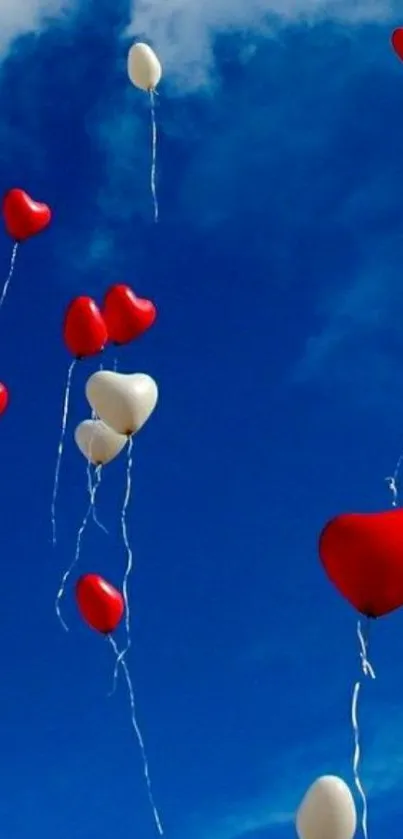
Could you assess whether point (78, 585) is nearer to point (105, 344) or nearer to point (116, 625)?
point (116, 625)

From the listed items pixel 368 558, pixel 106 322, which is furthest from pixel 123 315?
pixel 368 558

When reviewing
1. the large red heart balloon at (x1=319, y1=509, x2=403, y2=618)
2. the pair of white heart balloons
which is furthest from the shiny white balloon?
the large red heart balloon at (x1=319, y1=509, x2=403, y2=618)

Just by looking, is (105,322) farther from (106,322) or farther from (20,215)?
(20,215)

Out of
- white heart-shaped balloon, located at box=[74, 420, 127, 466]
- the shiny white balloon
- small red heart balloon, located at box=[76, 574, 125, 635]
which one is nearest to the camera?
small red heart balloon, located at box=[76, 574, 125, 635]

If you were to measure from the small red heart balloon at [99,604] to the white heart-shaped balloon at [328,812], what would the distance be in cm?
241

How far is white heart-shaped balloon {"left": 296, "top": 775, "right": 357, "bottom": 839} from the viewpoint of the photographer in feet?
26.3

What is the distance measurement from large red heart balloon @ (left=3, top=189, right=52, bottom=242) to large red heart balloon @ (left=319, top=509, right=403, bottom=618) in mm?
4853


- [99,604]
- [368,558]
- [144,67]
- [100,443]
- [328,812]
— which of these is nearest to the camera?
[368,558]

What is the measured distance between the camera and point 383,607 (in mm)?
7605

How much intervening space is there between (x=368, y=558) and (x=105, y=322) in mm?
4039

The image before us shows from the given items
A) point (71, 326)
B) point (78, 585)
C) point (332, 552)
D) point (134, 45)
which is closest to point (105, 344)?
point (71, 326)

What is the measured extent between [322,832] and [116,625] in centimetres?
262

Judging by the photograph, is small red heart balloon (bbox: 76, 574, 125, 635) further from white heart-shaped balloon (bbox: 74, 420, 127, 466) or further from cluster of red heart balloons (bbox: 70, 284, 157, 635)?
white heart-shaped balloon (bbox: 74, 420, 127, 466)

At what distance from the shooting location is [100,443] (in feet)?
35.5
